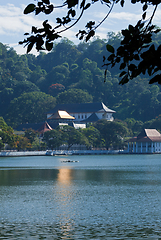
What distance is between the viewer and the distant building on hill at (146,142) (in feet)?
454

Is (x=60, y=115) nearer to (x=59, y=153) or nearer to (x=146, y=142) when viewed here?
(x=59, y=153)

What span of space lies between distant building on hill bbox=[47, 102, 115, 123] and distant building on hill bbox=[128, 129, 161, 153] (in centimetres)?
2288

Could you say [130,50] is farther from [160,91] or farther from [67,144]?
[160,91]

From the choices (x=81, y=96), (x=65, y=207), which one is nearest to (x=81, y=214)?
(x=65, y=207)

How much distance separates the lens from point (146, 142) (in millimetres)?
140125

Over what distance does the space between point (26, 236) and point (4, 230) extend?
5.15 ft

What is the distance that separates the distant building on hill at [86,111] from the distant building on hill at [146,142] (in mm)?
22879

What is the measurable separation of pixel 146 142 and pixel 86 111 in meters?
36.2

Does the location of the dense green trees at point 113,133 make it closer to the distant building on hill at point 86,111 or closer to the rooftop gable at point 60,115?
the rooftop gable at point 60,115

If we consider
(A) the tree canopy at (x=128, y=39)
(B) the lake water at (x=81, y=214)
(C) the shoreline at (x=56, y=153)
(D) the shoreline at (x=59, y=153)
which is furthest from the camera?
(D) the shoreline at (x=59, y=153)

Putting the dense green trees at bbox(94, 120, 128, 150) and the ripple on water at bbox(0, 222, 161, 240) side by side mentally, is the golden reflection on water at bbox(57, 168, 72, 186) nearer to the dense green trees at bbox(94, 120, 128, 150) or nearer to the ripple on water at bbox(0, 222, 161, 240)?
the ripple on water at bbox(0, 222, 161, 240)

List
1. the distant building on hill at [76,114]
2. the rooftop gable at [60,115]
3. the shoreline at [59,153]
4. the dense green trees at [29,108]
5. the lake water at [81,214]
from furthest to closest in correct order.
Result: the dense green trees at [29,108] < the rooftop gable at [60,115] < the distant building on hill at [76,114] < the shoreline at [59,153] < the lake water at [81,214]

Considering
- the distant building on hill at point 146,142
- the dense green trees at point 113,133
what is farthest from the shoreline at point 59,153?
the distant building on hill at point 146,142

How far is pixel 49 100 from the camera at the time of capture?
176625mm
